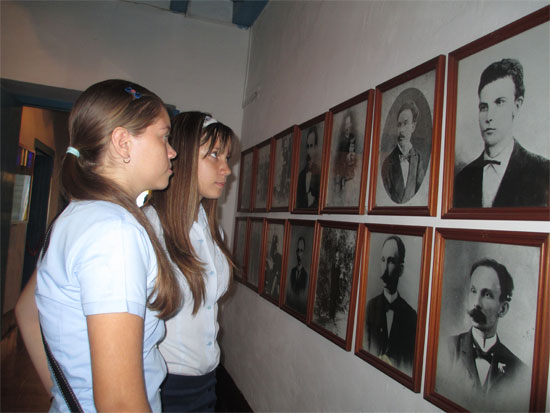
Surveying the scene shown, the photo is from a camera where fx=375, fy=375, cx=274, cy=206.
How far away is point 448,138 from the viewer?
1.24 metres

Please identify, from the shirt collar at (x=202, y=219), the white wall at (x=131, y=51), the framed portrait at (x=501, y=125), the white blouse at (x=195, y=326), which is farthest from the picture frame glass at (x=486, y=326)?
the white wall at (x=131, y=51)

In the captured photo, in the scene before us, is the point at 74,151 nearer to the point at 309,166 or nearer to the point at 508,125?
the point at 508,125

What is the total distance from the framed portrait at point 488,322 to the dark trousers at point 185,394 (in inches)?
31.8

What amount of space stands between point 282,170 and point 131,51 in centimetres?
Answer: 230

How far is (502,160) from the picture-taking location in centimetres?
104

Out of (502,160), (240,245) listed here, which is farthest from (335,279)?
(240,245)

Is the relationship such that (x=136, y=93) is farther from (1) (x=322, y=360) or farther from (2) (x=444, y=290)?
(1) (x=322, y=360)

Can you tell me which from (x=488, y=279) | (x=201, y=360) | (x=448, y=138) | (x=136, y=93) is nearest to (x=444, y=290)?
(x=488, y=279)

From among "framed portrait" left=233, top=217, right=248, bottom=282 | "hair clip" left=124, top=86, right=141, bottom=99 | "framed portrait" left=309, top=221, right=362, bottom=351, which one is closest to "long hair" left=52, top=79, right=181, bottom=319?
"hair clip" left=124, top=86, right=141, bottom=99

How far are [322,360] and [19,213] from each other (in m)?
5.24

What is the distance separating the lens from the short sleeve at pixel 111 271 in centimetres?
76

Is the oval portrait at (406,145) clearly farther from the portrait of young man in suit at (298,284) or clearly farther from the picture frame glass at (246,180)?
the picture frame glass at (246,180)

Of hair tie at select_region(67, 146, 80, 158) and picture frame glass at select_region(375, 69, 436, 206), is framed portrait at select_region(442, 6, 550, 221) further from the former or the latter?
hair tie at select_region(67, 146, 80, 158)

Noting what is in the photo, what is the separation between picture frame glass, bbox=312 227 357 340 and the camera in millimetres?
1737
